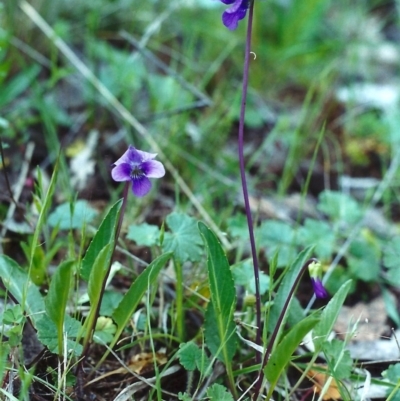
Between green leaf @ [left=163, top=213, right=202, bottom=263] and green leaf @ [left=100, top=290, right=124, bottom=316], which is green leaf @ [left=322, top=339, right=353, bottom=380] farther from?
green leaf @ [left=100, top=290, right=124, bottom=316]

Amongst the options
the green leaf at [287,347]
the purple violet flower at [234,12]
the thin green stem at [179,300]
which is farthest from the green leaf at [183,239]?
the purple violet flower at [234,12]

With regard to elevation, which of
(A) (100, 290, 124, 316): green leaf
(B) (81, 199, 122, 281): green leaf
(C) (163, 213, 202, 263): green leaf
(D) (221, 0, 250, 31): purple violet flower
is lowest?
(A) (100, 290, 124, 316): green leaf

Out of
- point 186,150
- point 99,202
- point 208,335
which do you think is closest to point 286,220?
point 186,150

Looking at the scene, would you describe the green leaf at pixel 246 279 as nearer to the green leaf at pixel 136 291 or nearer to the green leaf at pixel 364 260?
the green leaf at pixel 136 291

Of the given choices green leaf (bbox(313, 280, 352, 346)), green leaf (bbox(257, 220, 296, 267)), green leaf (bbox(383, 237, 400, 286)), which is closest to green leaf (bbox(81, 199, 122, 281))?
green leaf (bbox(313, 280, 352, 346))

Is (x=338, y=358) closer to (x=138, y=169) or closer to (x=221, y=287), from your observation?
(x=221, y=287)
